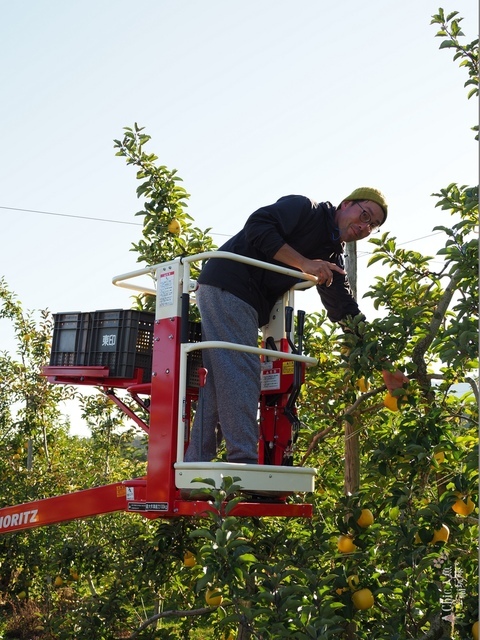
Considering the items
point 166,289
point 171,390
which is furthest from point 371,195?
point 171,390

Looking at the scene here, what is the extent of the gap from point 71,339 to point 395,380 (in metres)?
1.80

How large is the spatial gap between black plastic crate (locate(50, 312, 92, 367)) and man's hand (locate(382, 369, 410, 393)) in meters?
1.63

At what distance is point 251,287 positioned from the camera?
4289 mm

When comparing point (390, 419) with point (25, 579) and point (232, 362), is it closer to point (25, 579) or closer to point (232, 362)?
point (232, 362)

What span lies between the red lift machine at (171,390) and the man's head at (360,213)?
36cm

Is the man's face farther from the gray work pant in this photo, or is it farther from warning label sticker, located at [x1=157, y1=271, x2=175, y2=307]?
warning label sticker, located at [x1=157, y1=271, x2=175, y2=307]

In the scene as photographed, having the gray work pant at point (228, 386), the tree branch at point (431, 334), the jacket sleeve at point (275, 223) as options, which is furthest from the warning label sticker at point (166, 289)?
the tree branch at point (431, 334)

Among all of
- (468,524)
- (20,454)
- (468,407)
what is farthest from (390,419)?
(20,454)

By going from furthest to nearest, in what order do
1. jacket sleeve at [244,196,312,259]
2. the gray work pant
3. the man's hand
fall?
1. the man's hand
2. jacket sleeve at [244,196,312,259]
3. the gray work pant

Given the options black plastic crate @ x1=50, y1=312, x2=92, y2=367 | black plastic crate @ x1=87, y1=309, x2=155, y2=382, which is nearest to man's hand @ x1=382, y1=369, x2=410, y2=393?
black plastic crate @ x1=87, y1=309, x2=155, y2=382

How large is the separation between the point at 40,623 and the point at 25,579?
0.61 m

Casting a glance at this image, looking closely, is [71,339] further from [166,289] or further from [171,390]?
[171,390]

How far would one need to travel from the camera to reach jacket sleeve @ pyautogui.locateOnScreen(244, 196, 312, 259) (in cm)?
411

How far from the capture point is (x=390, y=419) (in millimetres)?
5000
